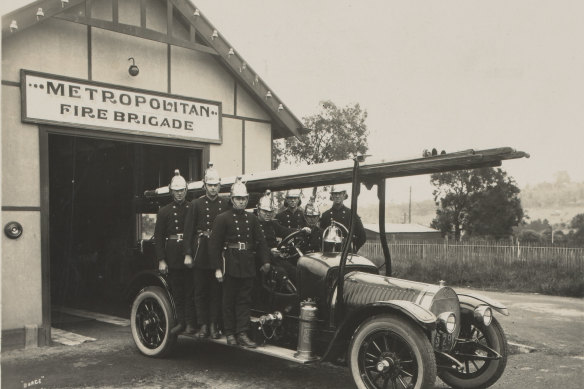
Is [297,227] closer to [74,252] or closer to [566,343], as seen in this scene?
[566,343]

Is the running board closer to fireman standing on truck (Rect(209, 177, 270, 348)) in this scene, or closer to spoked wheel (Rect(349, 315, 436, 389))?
fireman standing on truck (Rect(209, 177, 270, 348))

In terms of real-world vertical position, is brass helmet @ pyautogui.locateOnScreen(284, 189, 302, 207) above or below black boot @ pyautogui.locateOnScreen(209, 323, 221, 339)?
above

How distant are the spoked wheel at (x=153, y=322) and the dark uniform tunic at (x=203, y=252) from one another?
0.52 meters

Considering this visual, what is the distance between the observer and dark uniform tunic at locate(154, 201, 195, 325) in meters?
6.39

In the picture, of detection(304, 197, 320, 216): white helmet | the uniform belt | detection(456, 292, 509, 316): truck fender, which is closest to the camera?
detection(456, 292, 509, 316): truck fender

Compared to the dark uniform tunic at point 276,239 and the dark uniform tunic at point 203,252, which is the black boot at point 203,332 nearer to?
the dark uniform tunic at point 203,252

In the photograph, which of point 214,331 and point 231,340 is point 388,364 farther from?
point 214,331

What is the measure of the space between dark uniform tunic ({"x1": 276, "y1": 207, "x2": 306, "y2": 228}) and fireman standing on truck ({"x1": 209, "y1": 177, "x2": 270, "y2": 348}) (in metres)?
2.01

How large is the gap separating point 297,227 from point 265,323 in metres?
2.67

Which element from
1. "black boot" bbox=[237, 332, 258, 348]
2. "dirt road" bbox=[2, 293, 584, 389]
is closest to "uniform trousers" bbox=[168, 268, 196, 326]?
"dirt road" bbox=[2, 293, 584, 389]

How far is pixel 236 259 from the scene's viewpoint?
5871mm

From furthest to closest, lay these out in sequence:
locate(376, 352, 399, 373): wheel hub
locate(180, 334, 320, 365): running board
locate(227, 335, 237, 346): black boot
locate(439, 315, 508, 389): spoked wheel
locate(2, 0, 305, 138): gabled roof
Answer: locate(2, 0, 305, 138): gabled roof → locate(227, 335, 237, 346): black boot → locate(180, 334, 320, 365): running board → locate(439, 315, 508, 389): spoked wheel → locate(376, 352, 399, 373): wheel hub

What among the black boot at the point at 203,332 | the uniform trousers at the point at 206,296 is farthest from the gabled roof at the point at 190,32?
the black boot at the point at 203,332

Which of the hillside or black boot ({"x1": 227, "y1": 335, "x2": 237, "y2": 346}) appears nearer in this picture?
black boot ({"x1": 227, "y1": 335, "x2": 237, "y2": 346})
